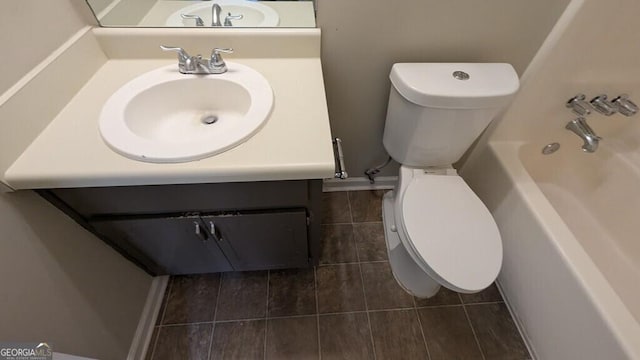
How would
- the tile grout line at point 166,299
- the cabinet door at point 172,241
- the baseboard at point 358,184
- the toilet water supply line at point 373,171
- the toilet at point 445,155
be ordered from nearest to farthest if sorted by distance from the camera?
the cabinet door at point 172,241 → the toilet at point 445,155 → the tile grout line at point 166,299 → the toilet water supply line at point 373,171 → the baseboard at point 358,184

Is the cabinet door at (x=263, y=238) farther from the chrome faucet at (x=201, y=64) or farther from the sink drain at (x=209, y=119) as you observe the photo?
the chrome faucet at (x=201, y=64)

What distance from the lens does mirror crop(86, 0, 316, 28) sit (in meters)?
0.88

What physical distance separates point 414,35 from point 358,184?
32.3 inches

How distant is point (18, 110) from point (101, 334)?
0.71 meters

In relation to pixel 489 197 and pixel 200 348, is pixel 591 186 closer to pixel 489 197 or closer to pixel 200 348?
pixel 489 197

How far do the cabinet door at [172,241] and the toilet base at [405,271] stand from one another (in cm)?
74

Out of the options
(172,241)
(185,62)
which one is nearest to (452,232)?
(172,241)

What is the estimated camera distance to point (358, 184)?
5.12 feet

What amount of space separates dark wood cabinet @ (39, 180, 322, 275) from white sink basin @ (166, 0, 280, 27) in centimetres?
60

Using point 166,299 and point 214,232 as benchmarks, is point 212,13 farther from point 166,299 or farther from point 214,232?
point 166,299

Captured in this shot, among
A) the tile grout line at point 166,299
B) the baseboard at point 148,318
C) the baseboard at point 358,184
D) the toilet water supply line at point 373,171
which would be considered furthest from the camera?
the baseboard at point 358,184

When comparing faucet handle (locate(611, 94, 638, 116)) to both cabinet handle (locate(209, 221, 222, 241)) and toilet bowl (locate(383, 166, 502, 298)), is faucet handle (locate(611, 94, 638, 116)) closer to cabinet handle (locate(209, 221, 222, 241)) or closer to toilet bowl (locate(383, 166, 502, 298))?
toilet bowl (locate(383, 166, 502, 298))

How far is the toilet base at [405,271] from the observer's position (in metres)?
1.14

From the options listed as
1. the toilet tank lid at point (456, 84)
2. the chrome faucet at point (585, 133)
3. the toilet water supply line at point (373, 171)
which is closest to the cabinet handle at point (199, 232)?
the toilet tank lid at point (456, 84)
